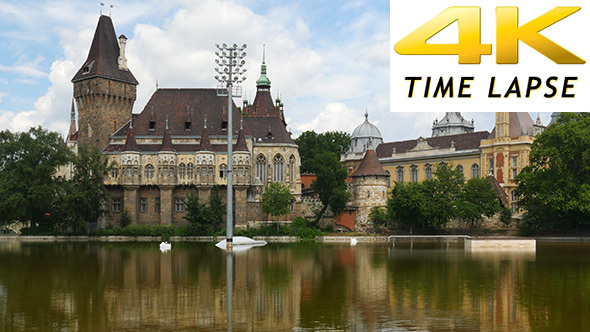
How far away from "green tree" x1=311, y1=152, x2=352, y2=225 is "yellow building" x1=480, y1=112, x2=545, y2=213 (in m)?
24.0

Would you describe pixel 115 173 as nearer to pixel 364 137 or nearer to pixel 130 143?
pixel 130 143

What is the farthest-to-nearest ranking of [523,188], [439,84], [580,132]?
1. [523,188]
2. [580,132]
3. [439,84]

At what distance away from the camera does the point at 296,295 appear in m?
21.0

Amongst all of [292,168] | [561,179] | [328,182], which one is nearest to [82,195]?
[292,168]

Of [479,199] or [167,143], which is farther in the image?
[167,143]

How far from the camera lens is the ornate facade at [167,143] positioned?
6575 centimetres

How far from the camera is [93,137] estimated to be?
6912 cm

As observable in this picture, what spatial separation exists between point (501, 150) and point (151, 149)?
42.8 metres

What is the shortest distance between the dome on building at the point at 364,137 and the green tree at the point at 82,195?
4728cm

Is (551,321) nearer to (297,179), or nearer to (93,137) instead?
(297,179)

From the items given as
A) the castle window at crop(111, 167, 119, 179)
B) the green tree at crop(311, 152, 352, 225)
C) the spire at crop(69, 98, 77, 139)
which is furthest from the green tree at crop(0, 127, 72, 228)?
the spire at crop(69, 98, 77, 139)

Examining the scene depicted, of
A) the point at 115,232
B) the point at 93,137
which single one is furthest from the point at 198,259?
the point at 93,137

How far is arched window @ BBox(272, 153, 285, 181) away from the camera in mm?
70375

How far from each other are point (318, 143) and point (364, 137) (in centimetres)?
827
